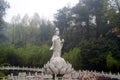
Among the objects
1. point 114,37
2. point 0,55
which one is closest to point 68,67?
point 114,37

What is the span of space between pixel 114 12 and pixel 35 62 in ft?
39.2

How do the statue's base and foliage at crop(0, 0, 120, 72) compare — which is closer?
the statue's base

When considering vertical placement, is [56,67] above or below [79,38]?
below

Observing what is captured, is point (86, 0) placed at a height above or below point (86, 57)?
above

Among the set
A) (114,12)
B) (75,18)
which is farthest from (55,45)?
(75,18)

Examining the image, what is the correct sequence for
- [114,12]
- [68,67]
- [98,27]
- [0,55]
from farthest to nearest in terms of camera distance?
[98,27] → [0,55] → [114,12] → [68,67]

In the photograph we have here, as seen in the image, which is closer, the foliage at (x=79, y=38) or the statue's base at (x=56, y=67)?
the statue's base at (x=56, y=67)

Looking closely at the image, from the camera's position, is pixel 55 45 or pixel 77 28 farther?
pixel 77 28

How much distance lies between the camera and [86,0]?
37.2m

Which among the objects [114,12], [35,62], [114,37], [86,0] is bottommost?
[35,62]

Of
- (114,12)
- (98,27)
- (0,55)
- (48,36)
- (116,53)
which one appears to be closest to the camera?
(116,53)

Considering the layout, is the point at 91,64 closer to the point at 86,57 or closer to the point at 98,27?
the point at 86,57

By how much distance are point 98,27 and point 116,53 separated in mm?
9506

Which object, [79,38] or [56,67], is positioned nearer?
[56,67]
